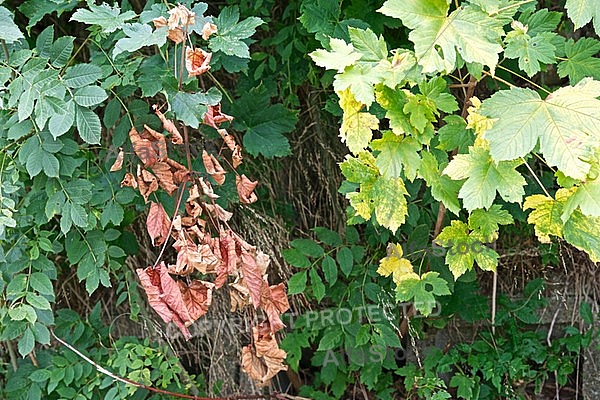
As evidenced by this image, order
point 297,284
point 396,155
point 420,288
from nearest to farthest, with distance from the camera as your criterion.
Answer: point 396,155 < point 420,288 < point 297,284

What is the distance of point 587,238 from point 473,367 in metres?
0.89

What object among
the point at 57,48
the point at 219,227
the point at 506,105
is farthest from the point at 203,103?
the point at 506,105

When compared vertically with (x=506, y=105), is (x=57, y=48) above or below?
below

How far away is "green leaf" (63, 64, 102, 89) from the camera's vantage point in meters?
1.37

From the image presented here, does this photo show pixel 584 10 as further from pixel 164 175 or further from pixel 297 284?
pixel 297 284

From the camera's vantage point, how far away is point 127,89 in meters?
1.56

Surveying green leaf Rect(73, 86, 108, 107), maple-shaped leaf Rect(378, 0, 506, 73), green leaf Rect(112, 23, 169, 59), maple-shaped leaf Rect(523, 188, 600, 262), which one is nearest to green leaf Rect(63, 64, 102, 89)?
green leaf Rect(73, 86, 108, 107)

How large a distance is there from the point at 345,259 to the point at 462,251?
1.65 ft

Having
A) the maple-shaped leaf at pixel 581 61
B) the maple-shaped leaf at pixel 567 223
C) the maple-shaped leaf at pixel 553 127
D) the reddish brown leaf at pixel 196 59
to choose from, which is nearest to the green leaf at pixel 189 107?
the reddish brown leaf at pixel 196 59

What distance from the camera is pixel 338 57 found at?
3.75 feet

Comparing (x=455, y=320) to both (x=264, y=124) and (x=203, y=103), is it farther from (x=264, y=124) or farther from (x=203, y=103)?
(x=203, y=103)

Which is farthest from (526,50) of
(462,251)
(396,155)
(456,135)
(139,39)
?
(139,39)

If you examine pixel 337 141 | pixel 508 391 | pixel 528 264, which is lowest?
pixel 508 391

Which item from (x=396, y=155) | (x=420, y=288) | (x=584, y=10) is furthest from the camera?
(x=420, y=288)
